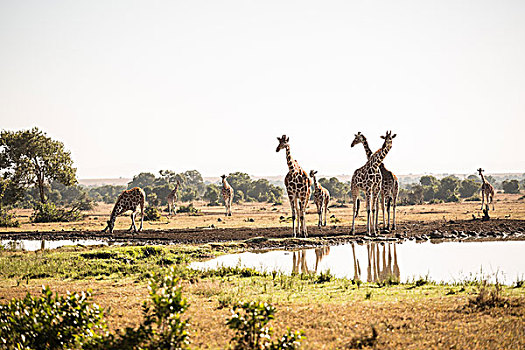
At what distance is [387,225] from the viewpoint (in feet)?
95.3

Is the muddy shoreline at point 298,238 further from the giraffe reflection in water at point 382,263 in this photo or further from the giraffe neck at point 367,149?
the giraffe neck at point 367,149

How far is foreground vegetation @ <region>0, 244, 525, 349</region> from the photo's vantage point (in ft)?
27.2

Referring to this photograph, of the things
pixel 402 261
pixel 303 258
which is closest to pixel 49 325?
pixel 303 258

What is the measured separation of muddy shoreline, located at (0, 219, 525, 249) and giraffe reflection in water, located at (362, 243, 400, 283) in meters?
1.94

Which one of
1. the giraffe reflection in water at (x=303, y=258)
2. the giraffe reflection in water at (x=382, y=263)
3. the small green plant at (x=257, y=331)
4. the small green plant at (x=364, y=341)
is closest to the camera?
the small green plant at (x=257, y=331)

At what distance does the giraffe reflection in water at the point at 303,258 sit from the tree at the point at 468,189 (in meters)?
56.5

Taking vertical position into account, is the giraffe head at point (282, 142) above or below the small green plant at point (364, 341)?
above

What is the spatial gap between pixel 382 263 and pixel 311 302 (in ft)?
25.6

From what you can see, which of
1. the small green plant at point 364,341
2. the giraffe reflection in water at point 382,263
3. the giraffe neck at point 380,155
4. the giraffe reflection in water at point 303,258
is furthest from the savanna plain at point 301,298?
the giraffe neck at point 380,155

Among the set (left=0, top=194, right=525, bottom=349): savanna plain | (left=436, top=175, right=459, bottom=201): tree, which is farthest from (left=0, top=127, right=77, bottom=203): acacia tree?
(left=436, top=175, right=459, bottom=201): tree

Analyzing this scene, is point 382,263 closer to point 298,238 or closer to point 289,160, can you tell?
point 298,238

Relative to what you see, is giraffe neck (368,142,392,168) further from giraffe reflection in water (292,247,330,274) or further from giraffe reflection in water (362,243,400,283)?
giraffe reflection in water (292,247,330,274)

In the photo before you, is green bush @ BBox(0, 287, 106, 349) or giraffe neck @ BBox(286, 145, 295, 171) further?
giraffe neck @ BBox(286, 145, 295, 171)

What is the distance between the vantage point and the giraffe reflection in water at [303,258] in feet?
56.2
